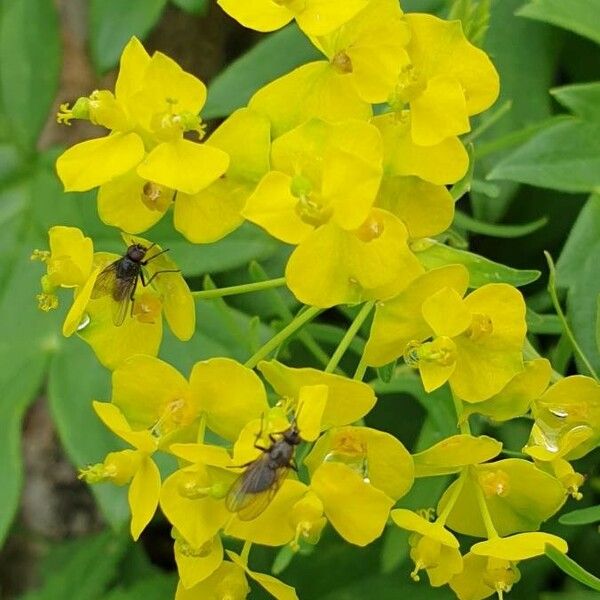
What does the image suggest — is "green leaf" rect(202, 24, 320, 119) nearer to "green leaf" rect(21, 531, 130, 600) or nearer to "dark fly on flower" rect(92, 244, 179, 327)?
"dark fly on flower" rect(92, 244, 179, 327)

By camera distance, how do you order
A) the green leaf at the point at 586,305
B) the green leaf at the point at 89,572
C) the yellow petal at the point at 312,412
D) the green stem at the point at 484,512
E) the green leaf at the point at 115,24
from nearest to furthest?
1. the yellow petal at the point at 312,412
2. the green stem at the point at 484,512
3. the green leaf at the point at 586,305
4. the green leaf at the point at 115,24
5. the green leaf at the point at 89,572

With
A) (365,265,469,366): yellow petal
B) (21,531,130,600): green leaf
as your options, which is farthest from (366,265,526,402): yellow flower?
(21,531,130,600): green leaf

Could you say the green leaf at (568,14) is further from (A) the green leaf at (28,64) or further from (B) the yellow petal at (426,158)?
(A) the green leaf at (28,64)

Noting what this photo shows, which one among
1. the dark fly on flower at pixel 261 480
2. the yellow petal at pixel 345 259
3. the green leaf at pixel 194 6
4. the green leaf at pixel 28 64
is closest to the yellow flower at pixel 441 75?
the yellow petal at pixel 345 259

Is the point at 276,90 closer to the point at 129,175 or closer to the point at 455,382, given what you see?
the point at 129,175

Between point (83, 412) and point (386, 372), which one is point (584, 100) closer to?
point (386, 372)

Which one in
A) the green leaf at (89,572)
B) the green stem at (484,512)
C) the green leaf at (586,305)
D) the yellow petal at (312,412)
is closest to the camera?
the yellow petal at (312,412)
